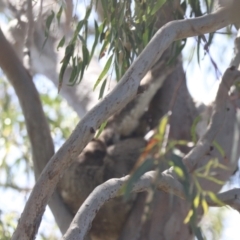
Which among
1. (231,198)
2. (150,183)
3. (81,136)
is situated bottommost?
(231,198)

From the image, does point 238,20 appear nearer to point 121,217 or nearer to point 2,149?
point 121,217

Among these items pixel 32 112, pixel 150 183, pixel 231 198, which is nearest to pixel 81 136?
pixel 150 183

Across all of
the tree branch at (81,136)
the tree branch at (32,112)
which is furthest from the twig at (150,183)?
the tree branch at (32,112)

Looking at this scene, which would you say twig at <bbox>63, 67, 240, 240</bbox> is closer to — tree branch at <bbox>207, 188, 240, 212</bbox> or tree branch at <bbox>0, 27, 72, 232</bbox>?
tree branch at <bbox>207, 188, 240, 212</bbox>

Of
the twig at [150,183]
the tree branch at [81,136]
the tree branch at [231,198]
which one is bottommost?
the tree branch at [231,198]

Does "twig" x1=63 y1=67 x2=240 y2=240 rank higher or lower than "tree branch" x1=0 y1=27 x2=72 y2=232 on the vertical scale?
lower

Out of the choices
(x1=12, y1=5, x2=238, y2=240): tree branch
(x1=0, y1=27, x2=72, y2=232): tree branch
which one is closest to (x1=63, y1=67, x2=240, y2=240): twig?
(x1=12, y1=5, x2=238, y2=240): tree branch

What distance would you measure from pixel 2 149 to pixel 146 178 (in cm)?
322

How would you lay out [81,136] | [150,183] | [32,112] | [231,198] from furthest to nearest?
1. [32,112]
2. [231,198]
3. [150,183]
4. [81,136]

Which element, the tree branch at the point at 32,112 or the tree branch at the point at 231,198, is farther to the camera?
the tree branch at the point at 32,112

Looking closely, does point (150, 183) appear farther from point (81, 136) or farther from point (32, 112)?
point (32, 112)

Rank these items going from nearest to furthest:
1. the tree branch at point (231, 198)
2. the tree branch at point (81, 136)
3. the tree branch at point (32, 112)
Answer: the tree branch at point (81, 136), the tree branch at point (231, 198), the tree branch at point (32, 112)

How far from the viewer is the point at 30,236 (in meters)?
1.89

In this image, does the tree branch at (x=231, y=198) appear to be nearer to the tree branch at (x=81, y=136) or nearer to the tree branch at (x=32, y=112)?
the tree branch at (x=81, y=136)
